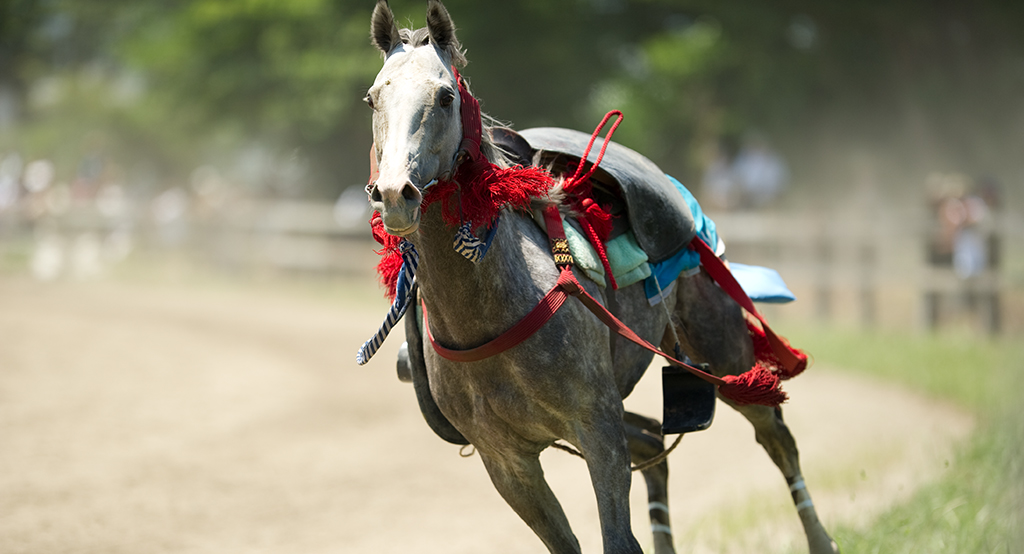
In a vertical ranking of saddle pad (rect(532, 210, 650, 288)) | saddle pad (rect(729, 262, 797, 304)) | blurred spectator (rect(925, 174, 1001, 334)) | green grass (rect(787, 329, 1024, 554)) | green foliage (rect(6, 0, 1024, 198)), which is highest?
green foliage (rect(6, 0, 1024, 198))

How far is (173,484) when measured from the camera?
20.4ft

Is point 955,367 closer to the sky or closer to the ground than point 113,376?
closer to the ground

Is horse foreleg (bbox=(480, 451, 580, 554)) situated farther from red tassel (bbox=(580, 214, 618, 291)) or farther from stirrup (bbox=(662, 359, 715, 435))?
red tassel (bbox=(580, 214, 618, 291))

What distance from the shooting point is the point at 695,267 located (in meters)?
3.99

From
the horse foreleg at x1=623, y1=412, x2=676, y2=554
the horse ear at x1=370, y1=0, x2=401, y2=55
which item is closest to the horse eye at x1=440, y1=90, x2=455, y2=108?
the horse ear at x1=370, y1=0, x2=401, y2=55

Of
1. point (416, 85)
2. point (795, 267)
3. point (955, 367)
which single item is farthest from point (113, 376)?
point (795, 267)

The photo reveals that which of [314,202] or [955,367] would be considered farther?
[314,202]

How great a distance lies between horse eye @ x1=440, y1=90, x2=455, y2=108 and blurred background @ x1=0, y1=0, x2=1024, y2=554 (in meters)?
2.12

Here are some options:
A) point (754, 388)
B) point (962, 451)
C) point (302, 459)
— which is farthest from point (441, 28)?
point (962, 451)

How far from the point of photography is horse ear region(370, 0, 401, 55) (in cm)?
299

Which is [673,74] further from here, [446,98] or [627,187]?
[446,98]

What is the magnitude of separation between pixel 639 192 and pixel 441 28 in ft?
3.58

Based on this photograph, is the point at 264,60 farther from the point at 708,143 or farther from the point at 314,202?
the point at 708,143

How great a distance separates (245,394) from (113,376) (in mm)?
1378
